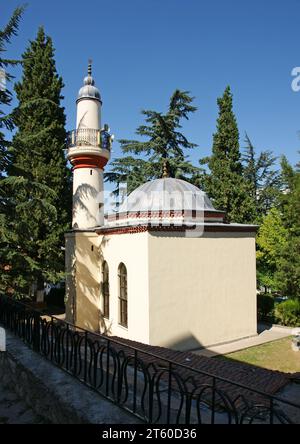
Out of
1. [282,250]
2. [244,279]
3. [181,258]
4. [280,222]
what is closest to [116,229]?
[181,258]

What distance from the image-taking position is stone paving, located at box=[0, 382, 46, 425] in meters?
4.69

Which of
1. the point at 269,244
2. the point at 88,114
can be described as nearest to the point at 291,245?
the point at 269,244

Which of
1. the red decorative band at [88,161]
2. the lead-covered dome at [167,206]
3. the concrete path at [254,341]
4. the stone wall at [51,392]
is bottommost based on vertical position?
the concrete path at [254,341]

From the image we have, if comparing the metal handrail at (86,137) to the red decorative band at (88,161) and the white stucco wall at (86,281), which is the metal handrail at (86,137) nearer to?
the red decorative band at (88,161)

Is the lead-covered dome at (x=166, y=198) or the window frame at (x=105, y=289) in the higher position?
the lead-covered dome at (x=166, y=198)

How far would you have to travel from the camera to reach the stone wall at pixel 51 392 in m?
3.80

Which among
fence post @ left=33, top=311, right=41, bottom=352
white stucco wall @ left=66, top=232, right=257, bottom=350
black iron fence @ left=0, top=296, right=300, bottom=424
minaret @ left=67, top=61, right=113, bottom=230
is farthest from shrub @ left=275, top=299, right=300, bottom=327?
fence post @ left=33, top=311, right=41, bottom=352

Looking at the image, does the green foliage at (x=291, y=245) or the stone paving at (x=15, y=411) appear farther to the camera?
the green foliage at (x=291, y=245)

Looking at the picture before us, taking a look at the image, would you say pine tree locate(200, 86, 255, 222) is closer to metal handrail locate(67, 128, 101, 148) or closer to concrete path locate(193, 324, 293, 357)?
concrete path locate(193, 324, 293, 357)

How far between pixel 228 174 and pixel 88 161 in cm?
1029

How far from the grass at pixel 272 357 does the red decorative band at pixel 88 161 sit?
9745 millimetres

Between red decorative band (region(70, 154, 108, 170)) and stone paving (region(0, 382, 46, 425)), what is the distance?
11893 mm

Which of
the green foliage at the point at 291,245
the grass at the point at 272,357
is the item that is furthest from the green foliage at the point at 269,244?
the grass at the point at 272,357

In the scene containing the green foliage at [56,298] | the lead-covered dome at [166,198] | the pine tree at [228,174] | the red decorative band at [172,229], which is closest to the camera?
the red decorative band at [172,229]
